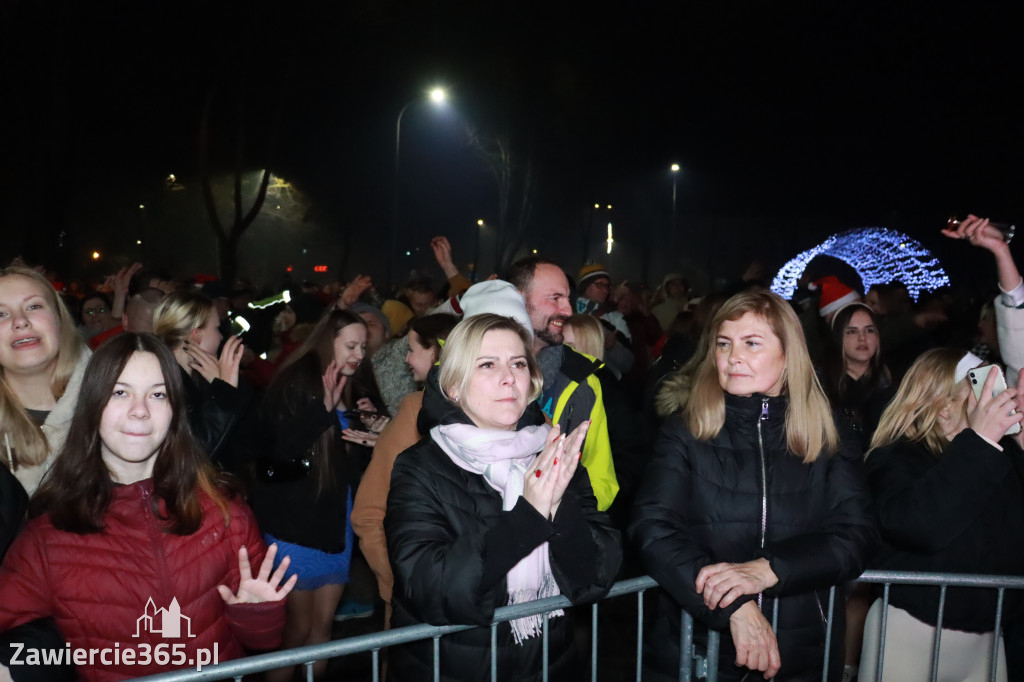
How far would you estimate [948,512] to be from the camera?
290cm

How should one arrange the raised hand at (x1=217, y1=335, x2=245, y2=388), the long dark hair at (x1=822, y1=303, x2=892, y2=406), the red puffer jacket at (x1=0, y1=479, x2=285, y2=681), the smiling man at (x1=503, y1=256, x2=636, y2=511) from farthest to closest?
the long dark hair at (x1=822, y1=303, x2=892, y2=406), the raised hand at (x1=217, y1=335, x2=245, y2=388), the smiling man at (x1=503, y1=256, x2=636, y2=511), the red puffer jacket at (x1=0, y1=479, x2=285, y2=681)

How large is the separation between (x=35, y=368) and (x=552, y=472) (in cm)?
251

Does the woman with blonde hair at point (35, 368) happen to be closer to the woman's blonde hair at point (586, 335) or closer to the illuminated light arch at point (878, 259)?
the woman's blonde hair at point (586, 335)

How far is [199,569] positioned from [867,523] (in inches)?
92.9

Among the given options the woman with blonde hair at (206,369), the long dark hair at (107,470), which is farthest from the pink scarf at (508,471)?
the woman with blonde hair at (206,369)

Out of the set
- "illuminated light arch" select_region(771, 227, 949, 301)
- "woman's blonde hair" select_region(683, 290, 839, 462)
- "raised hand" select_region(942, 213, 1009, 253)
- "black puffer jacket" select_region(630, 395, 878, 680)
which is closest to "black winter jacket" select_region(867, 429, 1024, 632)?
"black puffer jacket" select_region(630, 395, 878, 680)

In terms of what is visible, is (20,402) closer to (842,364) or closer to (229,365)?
(229,365)

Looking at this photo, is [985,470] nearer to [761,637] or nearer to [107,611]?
[761,637]

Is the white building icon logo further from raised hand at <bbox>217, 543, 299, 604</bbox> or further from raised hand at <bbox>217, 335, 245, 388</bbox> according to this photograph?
raised hand at <bbox>217, 335, 245, 388</bbox>

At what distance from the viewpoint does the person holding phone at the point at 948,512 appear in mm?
2881

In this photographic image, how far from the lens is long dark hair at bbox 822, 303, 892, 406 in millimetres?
5074

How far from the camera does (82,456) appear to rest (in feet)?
8.45

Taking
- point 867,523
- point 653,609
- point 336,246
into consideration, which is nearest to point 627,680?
point 653,609

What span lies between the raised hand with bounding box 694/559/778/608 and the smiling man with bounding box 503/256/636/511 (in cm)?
76
